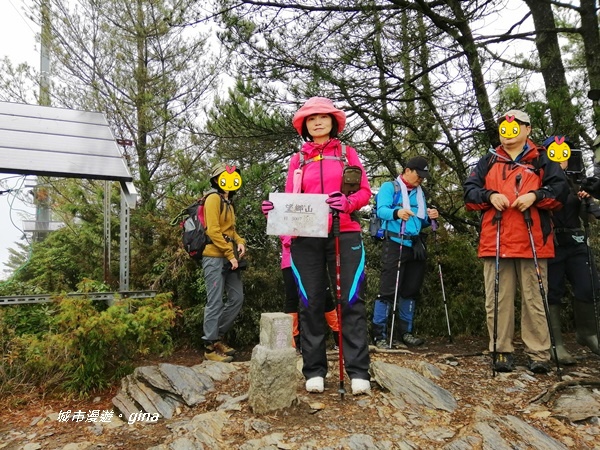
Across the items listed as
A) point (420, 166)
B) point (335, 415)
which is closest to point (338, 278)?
point (335, 415)

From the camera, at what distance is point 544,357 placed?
14.3 ft

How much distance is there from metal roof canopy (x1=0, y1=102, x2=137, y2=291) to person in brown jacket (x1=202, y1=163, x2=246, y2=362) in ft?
3.11

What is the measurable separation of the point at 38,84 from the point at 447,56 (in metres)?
8.21

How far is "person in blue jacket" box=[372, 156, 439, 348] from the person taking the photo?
534cm

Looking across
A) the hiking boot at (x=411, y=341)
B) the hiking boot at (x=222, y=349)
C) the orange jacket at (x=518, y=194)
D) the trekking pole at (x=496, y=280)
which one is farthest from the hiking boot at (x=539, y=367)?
the hiking boot at (x=222, y=349)

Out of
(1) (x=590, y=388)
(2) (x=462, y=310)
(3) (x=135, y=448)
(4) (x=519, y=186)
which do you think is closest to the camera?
(3) (x=135, y=448)

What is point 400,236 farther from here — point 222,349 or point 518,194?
point 222,349

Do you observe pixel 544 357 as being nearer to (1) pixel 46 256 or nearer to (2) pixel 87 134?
(2) pixel 87 134

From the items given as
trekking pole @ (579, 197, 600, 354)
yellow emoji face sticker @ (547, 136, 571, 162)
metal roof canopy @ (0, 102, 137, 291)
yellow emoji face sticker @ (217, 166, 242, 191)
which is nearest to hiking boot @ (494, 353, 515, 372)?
trekking pole @ (579, 197, 600, 354)

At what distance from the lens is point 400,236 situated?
536 centimetres

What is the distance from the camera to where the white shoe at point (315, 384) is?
3.60 m

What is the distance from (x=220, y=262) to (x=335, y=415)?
2423 mm

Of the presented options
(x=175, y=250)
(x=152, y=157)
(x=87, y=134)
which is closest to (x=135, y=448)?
(x=175, y=250)

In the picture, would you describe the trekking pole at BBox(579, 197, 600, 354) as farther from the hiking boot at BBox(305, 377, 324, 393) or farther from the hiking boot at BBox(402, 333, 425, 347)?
the hiking boot at BBox(305, 377, 324, 393)
